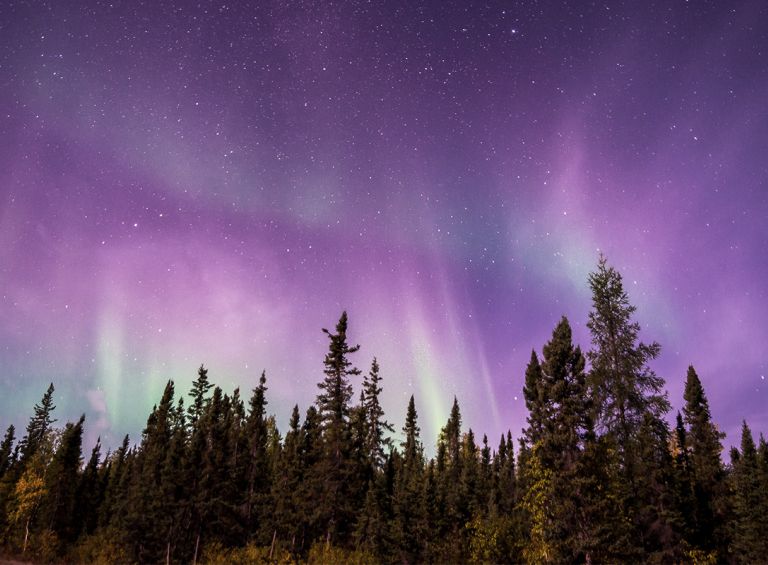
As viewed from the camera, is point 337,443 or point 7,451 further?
point 7,451

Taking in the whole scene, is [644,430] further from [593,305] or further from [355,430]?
[355,430]

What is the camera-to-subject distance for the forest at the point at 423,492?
27.5m

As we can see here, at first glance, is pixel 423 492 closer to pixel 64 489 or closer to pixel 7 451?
pixel 64 489

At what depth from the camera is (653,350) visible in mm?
30812

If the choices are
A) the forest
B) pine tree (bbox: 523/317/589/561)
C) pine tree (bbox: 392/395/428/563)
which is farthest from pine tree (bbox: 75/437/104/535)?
pine tree (bbox: 523/317/589/561)

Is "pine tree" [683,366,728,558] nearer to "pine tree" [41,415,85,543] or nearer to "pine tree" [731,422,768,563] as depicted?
"pine tree" [731,422,768,563]

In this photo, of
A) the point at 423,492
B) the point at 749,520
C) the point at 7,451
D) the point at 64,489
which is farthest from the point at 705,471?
the point at 7,451

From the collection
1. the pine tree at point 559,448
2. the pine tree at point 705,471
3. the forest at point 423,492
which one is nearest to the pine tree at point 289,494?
the forest at point 423,492

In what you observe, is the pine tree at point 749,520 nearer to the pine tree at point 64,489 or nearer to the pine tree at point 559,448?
the pine tree at point 559,448

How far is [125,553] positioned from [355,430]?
88.1 ft

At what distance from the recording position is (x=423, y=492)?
46469 mm

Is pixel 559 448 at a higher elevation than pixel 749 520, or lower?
higher

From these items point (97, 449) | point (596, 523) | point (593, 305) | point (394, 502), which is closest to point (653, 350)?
point (593, 305)

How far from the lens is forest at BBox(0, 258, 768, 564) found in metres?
27.5
